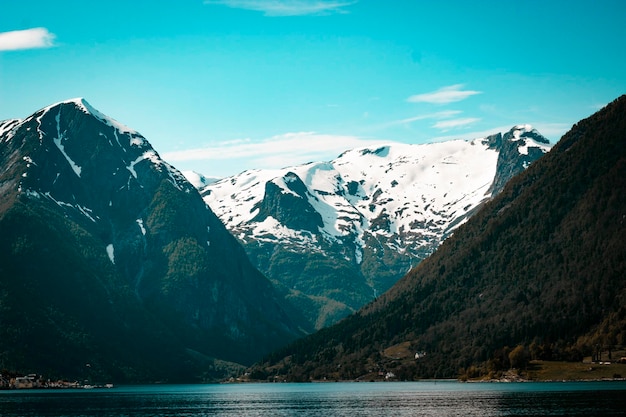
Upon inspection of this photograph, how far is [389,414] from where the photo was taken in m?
183

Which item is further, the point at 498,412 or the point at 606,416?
the point at 498,412

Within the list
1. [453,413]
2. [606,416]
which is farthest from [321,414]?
[606,416]

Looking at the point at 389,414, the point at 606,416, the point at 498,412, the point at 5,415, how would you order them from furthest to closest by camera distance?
the point at 5,415, the point at 389,414, the point at 498,412, the point at 606,416

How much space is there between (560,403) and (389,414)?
37195mm

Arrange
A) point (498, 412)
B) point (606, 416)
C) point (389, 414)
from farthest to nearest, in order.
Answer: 1. point (389, 414)
2. point (498, 412)
3. point (606, 416)

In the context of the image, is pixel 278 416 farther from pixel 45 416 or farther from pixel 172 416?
pixel 45 416

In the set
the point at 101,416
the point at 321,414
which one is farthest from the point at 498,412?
the point at 101,416

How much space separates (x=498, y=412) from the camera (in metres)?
170

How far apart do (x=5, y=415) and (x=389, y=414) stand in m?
85.2

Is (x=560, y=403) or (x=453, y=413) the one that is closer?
(x=453, y=413)

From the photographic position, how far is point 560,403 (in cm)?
18725

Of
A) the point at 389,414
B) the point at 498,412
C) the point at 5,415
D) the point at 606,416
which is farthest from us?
the point at 5,415

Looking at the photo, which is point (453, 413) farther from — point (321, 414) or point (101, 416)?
point (101, 416)

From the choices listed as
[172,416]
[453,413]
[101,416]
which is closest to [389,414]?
[453,413]
